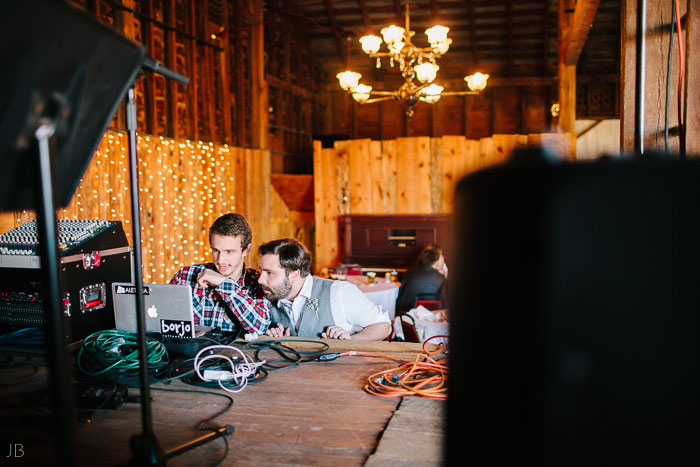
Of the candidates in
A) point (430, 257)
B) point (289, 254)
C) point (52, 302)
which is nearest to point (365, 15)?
point (430, 257)

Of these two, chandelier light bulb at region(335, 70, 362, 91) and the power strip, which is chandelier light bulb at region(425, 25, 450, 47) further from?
the power strip

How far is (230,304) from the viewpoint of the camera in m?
2.78

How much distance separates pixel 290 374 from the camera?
2.00 metres

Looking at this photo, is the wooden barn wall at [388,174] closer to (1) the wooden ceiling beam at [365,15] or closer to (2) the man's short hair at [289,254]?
(1) the wooden ceiling beam at [365,15]

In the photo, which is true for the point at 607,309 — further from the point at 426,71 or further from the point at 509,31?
the point at 509,31

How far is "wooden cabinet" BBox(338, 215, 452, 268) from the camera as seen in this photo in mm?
8047

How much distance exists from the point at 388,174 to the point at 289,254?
5033mm

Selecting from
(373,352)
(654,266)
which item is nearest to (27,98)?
(654,266)

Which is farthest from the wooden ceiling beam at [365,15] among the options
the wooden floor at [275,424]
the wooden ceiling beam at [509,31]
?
the wooden floor at [275,424]

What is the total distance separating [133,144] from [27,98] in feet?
1.43

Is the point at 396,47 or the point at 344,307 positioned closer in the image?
the point at 344,307

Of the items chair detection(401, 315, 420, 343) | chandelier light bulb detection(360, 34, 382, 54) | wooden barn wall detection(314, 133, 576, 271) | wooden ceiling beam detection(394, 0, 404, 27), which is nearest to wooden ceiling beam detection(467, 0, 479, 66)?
wooden ceiling beam detection(394, 0, 404, 27)

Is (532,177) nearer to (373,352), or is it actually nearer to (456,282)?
(456,282)

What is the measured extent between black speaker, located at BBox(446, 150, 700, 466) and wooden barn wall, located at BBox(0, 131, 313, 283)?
5.16 meters
